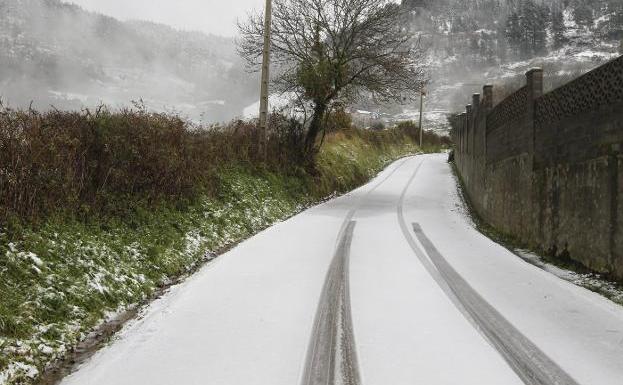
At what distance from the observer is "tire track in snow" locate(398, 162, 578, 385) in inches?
154

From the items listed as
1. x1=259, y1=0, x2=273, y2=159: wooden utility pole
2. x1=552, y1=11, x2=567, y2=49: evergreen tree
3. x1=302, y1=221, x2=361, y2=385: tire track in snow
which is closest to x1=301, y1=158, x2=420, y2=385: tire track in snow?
x1=302, y1=221, x2=361, y2=385: tire track in snow

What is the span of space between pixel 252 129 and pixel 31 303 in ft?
43.5

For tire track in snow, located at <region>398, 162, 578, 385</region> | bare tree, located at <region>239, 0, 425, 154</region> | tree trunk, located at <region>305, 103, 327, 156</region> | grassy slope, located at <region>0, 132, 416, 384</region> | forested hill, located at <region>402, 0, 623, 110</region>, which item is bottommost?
tire track in snow, located at <region>398, 162, 578, 385</region>

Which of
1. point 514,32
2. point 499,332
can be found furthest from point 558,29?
point 499,332

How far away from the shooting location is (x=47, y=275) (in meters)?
5.24

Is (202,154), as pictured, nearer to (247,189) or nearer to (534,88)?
(247,189)

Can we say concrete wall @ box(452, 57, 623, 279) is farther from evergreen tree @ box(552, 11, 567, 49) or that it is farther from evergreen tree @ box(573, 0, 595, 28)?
evergreen tree @ box(573, 0, 595, 28)

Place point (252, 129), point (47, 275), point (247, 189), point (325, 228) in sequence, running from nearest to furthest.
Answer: point (47, 275) → point (325, 228) → point (247, 189) → point (252, 129)

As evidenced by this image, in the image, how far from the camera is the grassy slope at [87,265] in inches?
171

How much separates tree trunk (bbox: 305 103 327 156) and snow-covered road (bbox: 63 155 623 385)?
1101cm

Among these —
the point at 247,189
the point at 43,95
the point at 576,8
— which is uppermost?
the point at 576,8

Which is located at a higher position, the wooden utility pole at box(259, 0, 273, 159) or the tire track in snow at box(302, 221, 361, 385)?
the wooden utility pole at box(259, 0, 273, 159)

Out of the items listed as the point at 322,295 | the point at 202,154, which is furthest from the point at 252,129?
the point at 322,295

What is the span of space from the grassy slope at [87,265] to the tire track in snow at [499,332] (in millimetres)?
4423
